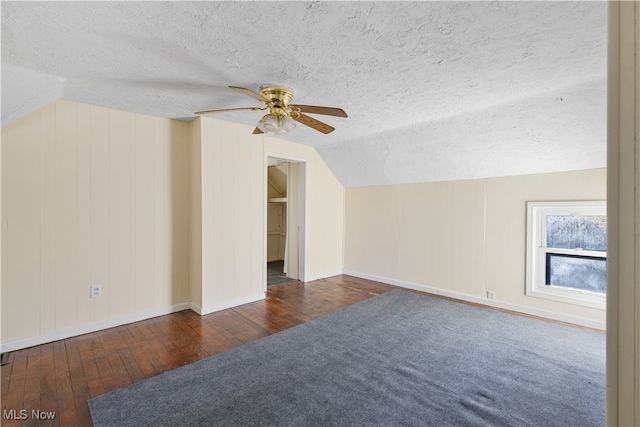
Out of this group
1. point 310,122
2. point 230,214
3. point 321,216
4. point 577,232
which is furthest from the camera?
point 321,216

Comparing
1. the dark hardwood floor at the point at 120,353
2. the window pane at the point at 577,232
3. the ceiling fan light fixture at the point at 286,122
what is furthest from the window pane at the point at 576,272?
the ceiling fan light fixture at the point at 286,122

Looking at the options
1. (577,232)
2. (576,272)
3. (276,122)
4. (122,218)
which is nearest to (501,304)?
(576,272)

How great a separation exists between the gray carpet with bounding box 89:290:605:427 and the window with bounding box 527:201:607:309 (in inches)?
18.5

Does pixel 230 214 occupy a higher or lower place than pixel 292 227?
higher

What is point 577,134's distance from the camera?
8.68 ft

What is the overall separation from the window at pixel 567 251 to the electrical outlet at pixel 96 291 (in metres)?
4.74

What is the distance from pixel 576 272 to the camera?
3166 mm

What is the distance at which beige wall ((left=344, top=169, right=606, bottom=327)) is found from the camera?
3.20 m

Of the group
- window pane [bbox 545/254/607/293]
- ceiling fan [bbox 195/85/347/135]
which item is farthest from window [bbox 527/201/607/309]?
ceiling fan [bbox 195/85/347/135]

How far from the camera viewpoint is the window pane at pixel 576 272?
3035 millimetres

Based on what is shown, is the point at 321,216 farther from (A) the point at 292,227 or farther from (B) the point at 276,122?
(B) the point at 276,122

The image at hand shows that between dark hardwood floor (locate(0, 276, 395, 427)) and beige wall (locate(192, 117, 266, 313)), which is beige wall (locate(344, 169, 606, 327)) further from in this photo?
beige wall (locate(192, 117, 266, 313))

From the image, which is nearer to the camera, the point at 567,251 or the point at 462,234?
the point at 567,251

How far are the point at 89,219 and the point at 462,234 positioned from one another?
4.39m
